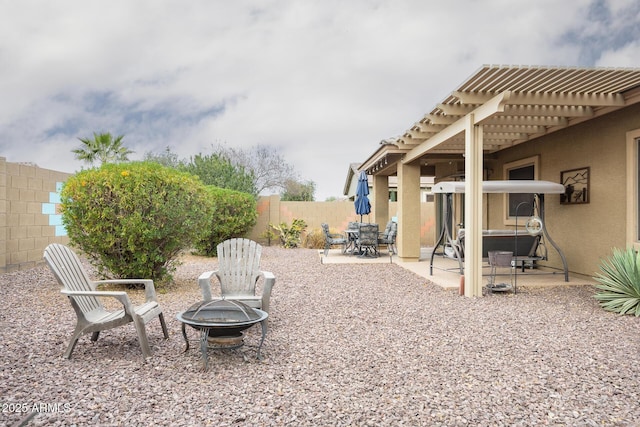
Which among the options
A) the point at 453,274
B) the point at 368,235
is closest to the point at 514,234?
the point at 453,274

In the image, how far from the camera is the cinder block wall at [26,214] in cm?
827

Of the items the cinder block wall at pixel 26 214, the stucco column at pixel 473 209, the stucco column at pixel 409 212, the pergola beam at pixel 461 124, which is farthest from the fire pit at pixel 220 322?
the stucco column at pixel 409 212

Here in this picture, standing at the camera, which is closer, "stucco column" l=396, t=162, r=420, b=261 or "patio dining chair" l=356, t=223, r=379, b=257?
"stucco column" l=396, t=162, r=420, b=261

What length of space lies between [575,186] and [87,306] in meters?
7.95

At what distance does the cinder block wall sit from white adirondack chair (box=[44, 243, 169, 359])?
534 cm

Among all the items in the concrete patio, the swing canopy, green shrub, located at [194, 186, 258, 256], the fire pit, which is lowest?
the concrete patio

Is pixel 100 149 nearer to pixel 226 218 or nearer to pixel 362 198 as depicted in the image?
pixel 226 218

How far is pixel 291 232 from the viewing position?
51.0 ft

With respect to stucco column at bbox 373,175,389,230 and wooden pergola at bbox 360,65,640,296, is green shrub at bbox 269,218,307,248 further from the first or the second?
wooden pergola at bbox 360,65,640,296

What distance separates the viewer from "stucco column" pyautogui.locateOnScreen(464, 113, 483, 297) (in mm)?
6355

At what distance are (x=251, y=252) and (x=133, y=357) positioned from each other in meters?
1.90

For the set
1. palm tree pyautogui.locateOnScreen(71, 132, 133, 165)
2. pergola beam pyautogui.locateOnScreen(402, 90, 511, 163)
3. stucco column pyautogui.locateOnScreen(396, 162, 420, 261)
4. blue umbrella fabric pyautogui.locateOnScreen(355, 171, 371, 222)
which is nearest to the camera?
pergola beam pyautogui.locateOnScreen(402, 90, 511, 163)

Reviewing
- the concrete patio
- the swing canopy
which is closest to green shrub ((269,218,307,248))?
the concrete patio

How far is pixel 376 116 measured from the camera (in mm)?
27562
